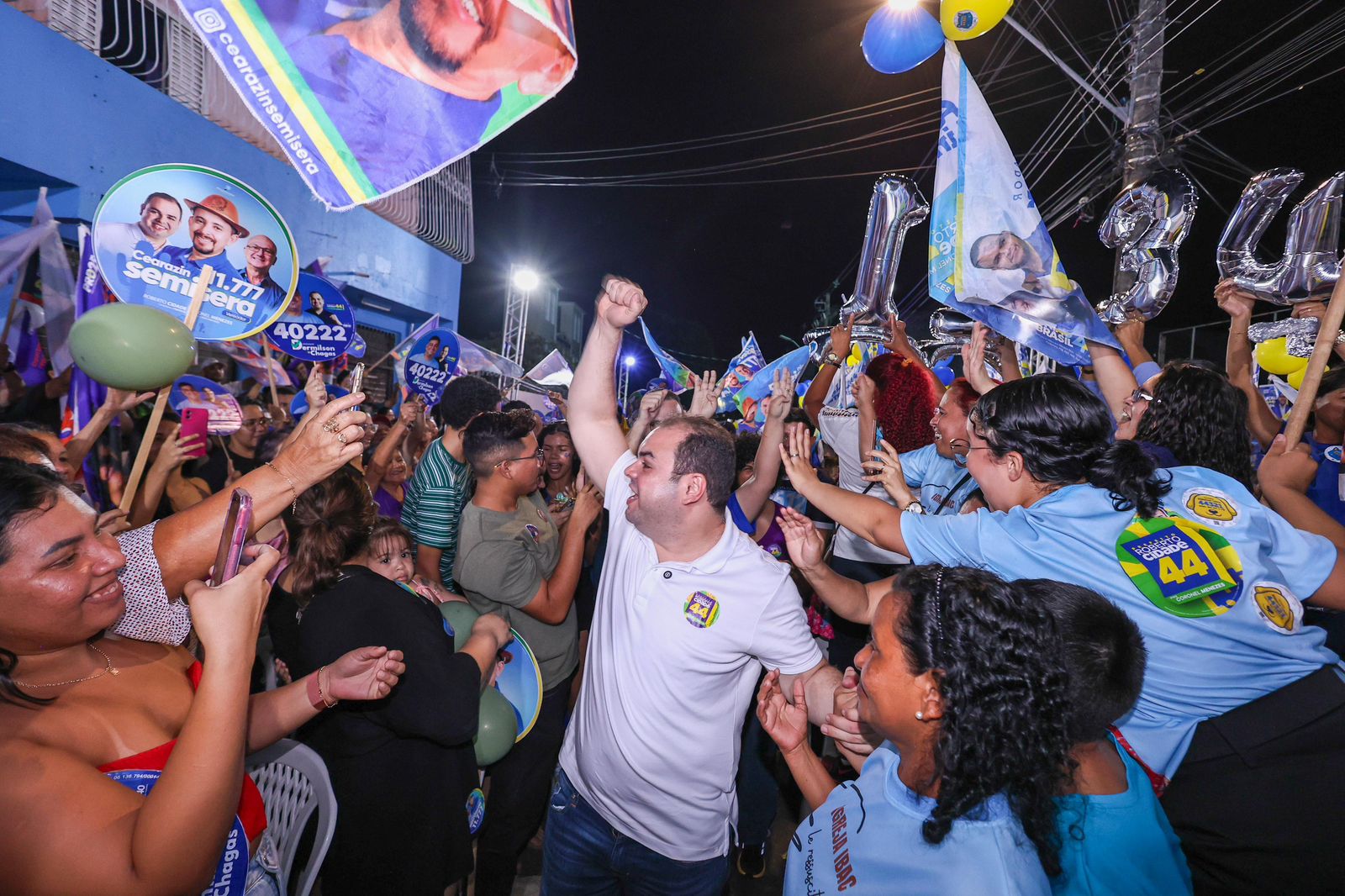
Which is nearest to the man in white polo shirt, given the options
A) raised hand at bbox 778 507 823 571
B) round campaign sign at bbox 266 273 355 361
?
raised hand at bbox 778 507 823 571

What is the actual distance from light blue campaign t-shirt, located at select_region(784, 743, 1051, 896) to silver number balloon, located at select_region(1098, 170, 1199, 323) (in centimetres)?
333

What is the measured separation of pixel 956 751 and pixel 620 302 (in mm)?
1995

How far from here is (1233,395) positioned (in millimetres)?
2436

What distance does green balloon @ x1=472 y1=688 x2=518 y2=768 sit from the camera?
2.78 m

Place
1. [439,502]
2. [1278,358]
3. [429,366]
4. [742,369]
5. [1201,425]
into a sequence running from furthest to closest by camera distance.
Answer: [742,369], [429,366], [1278,358], [439,502], [1201,425]

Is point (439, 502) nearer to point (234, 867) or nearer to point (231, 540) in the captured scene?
point (234, 867)

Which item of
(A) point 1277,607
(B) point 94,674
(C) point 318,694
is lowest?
(C) point 318,694

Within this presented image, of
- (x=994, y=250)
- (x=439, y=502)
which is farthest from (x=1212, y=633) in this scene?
(x=439, y=502)

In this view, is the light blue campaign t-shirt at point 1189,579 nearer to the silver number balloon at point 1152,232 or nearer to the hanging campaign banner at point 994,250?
the hanging campaign banner at point 994,250

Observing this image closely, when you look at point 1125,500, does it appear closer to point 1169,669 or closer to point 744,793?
point 1169,669

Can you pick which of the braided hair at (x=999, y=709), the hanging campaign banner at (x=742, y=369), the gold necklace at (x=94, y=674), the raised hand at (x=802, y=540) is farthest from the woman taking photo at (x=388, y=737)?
the hanging campaign banner at (x=742, y=369)

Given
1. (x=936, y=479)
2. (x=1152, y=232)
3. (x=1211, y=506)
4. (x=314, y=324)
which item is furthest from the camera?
(x=314, y=324)

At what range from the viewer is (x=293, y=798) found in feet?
7.66

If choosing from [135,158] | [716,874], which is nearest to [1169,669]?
[716,874]
